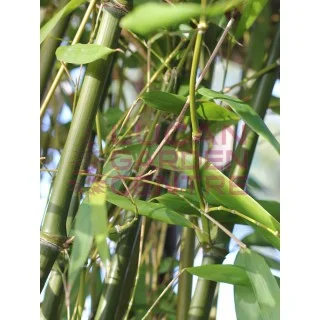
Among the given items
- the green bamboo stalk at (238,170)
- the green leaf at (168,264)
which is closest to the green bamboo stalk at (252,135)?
the green bamboo stalk at (238,170)

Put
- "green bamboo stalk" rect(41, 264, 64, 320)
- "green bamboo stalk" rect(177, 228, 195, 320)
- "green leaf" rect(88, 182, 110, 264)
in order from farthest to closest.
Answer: "green bamboo stalk" rect(177, 228, 195, 320) → "green bamboo stalk" rect(41, 264, 64, 320) → "green leaf" rect(88, 182, 110, 264)

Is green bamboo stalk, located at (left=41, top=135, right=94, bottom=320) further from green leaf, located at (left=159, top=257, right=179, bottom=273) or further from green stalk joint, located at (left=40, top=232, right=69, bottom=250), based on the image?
green leaf, located at (left=159, top=257, right=179, bottom=273)

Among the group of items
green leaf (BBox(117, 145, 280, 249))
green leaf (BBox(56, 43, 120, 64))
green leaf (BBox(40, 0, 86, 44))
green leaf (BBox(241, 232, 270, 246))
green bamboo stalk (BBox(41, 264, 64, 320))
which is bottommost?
green bamboo stalk (BBox(41, 264, 64, 320))

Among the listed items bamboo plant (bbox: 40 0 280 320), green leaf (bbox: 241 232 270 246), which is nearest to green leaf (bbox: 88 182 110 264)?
bamboo plant (bbox: 40 0 280 320)

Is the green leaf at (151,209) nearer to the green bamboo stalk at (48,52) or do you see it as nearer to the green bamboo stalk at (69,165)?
the green bamboo stalk at (69,165)

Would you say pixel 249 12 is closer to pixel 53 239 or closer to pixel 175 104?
pixel 175 104

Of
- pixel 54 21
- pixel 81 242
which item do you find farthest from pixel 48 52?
pixel 81 242

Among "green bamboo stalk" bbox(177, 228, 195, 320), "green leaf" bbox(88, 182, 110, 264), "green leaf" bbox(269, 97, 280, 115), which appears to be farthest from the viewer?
"green leaf" bbox(269, 97, 280, 115)

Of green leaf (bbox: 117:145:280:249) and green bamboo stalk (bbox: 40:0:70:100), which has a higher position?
green bamboo stalk (bbox: 40:0:70:100)
